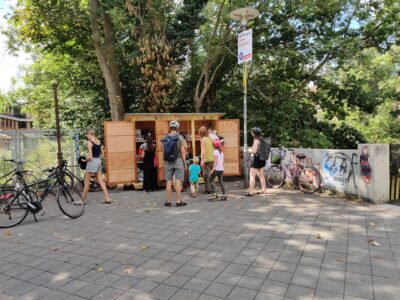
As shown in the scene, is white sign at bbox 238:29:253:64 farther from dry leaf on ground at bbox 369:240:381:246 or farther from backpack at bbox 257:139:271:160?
dry leaf on ground at bbox 369:240:381:246

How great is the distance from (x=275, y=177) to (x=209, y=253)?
526 centimetres

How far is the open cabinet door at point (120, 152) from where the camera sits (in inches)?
349

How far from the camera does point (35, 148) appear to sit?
887 centimetres

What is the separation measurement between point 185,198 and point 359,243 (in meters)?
4.32

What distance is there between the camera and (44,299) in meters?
3.19

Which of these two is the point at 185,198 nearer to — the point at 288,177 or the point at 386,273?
the point at 288,177

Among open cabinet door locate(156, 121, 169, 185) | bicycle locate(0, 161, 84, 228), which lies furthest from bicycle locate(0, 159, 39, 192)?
open cabinet door locate(156, 121, 169, 185)

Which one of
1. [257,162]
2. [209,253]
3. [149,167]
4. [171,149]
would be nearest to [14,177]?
[149,167]

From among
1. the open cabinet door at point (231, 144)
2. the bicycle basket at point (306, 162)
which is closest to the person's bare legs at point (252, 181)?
the bicycle basket at point (306, 162)

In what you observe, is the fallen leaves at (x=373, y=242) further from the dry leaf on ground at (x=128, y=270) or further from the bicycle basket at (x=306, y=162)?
the bicycle basket at (x=306, y=162)

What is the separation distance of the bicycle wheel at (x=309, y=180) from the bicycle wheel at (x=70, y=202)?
535cm

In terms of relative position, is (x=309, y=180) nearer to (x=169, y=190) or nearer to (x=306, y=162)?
(x=306, y=162)

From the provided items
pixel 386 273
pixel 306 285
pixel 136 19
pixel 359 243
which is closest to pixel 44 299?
pixel 306 285

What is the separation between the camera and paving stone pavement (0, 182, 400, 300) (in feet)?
10.7
